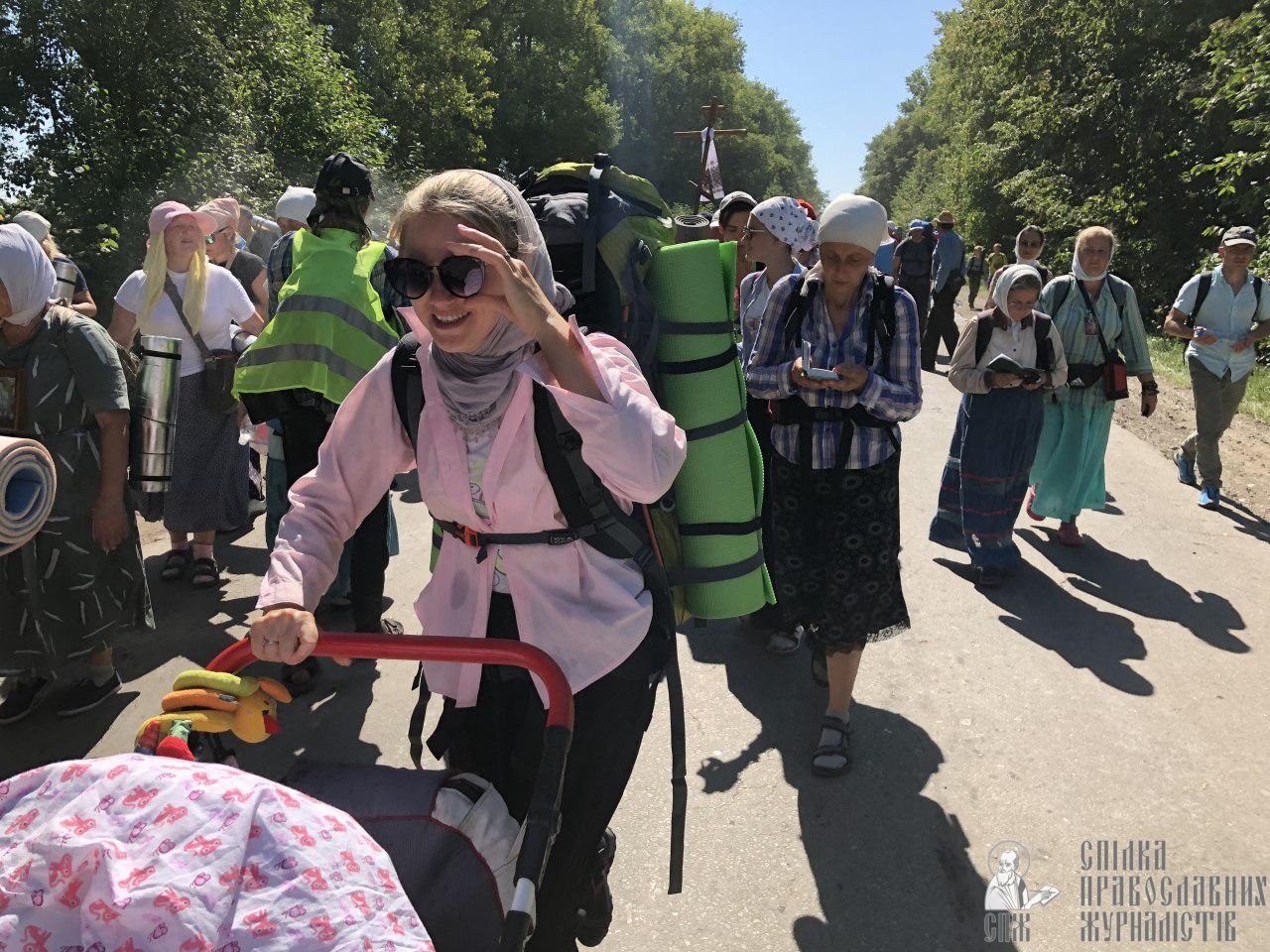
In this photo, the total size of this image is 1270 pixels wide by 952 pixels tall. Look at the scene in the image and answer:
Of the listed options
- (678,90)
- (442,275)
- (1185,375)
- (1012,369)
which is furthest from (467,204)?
(678,90)

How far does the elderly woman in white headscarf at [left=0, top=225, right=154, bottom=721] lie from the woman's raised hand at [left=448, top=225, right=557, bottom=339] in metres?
2.67

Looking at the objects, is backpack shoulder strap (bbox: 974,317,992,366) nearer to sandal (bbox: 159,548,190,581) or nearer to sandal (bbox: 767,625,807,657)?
sandal (bbox: 767,625,807,657)

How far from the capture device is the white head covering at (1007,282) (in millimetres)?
5207

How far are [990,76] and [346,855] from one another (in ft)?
112

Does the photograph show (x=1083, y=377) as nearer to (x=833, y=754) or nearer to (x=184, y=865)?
(x=833, y=754)

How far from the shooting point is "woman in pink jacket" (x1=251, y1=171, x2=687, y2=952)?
1724 mm

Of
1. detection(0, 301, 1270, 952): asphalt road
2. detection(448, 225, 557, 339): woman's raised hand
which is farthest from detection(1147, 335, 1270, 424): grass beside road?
detection(448, 225, 557, 339): woman's raised hand

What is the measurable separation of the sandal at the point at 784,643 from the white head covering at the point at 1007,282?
230 centimetres

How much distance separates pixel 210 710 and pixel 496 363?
833 mm

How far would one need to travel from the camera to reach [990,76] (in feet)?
98.3

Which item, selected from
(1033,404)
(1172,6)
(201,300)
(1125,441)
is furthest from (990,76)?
(201,300)

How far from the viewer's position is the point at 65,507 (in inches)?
150

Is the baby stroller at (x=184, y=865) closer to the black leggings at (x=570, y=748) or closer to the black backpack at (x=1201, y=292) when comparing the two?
the black leggings at (x=570, y=748)

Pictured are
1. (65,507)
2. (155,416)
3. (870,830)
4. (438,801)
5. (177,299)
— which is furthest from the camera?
(177,299)
